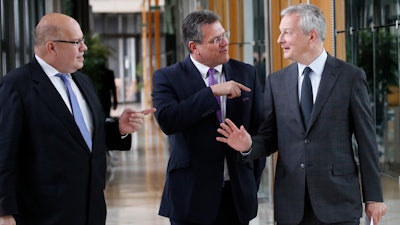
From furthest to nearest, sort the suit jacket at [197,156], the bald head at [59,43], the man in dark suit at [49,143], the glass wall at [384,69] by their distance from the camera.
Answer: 1. the glass wall at [384,69]
2. the suit jacket at [197,156]
3. the bald head at [59,43]
4. the man in dark suit at [49,143]

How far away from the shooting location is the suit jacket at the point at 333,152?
4.08 m

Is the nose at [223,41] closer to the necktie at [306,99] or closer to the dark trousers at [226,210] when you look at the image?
the necktie at [306,99]

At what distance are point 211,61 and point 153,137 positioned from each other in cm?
2064

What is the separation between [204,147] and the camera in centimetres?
461

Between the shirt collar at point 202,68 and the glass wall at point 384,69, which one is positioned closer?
the shirt collar at point 202,68

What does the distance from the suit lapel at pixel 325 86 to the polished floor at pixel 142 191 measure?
13.7 ft

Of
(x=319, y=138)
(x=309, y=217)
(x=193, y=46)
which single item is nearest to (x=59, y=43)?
(x=193, y=46)

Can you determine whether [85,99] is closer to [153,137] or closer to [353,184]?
[353,184]

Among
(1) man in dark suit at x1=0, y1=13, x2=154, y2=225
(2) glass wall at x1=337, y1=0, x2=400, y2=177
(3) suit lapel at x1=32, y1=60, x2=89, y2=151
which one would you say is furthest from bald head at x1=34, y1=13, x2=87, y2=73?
(2) glass wall at x1=337, y1=0, x2=400, y2=177

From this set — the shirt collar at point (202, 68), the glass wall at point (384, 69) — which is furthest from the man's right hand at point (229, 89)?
the glass wall at point (384, 69)

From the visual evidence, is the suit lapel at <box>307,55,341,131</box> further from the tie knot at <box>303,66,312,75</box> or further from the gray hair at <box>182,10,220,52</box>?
the gray hair at <box>182,10,220,52</box>

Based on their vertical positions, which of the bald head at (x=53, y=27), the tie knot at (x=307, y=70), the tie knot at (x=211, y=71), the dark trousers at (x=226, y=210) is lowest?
the dark trousers at (x=226, y=210)

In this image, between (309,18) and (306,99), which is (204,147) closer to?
(306,99)

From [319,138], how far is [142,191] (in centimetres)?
838
